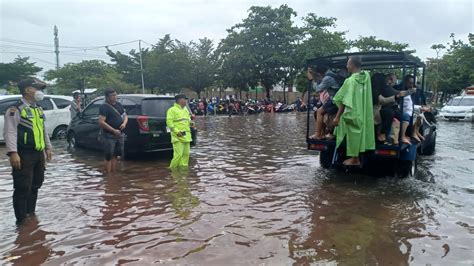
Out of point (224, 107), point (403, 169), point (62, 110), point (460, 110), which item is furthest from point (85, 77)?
point (403, 169)

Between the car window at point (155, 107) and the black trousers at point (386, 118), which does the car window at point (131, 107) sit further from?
the black trousers at point (386, 118)

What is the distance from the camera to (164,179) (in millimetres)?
7141

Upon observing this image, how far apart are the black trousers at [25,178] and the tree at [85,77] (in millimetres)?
36647

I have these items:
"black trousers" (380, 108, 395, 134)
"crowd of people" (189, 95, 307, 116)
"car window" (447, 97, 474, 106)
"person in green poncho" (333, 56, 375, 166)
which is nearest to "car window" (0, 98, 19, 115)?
"person in green poncho" (333, 56, 375, 166)

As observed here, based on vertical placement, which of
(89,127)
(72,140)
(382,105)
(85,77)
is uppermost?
(85,77)

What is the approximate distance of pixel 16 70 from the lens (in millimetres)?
32844

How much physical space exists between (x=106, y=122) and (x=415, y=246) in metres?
5.52

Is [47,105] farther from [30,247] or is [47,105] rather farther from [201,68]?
[201,68]

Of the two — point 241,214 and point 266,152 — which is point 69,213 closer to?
point 241,214

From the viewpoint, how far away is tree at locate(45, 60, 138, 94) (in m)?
41.1

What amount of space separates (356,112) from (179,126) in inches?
132

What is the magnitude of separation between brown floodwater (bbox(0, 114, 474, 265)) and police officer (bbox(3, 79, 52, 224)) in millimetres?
388

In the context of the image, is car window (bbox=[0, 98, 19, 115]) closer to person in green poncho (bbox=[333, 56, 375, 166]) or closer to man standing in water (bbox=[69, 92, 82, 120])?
man standing in water (bbox=[69, 92, 82, 120])

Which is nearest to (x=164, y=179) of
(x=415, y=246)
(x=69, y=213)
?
(x=69, y=213)
